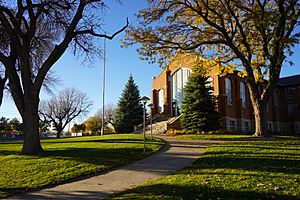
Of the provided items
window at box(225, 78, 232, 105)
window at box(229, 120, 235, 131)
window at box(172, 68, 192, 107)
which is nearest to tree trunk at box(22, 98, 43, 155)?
window at box(229, 120, 235, 131)

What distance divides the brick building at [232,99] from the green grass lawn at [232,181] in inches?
514

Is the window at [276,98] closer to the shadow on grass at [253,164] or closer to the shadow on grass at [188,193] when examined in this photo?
the shadow on grass at [253,164]

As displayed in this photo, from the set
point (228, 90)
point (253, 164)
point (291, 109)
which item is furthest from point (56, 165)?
point (291, 109)

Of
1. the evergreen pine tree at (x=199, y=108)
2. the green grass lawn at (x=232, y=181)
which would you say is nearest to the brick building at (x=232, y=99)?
the evergreen pine tree at (x=199, y=108)

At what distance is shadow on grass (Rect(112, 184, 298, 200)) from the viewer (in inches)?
269

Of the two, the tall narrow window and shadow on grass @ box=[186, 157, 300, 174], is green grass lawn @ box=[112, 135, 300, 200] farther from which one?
the tall narrow window

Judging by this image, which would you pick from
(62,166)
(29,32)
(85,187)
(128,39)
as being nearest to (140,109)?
(128,39)

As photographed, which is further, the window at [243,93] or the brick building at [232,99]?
the window at [243,93]

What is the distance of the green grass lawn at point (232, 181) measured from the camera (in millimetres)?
7039

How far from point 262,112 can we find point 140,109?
2182 cm

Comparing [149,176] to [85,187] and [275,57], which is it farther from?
[275,57]

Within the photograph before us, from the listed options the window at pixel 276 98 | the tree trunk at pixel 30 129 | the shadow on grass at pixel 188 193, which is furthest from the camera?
the window at pixel 276 98

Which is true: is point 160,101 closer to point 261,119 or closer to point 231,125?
point 231,125

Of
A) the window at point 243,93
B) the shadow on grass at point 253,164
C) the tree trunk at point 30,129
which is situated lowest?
the shadow on grass at point 253,164
